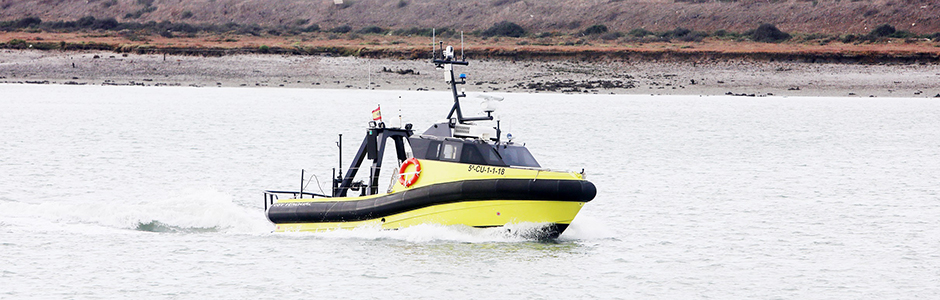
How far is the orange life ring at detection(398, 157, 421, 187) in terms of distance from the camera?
50.5 ft

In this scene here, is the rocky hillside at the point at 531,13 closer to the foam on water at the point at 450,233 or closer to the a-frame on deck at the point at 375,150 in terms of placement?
the a-frame on deck at the point at 375,150

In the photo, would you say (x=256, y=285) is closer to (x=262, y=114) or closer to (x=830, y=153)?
(x=830, y=153)

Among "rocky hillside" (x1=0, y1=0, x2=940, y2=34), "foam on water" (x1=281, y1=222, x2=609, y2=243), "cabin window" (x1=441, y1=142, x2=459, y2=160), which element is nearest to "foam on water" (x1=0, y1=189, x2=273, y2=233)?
"foam on water" (x1=281, y1=222, x2=609, y2=243)

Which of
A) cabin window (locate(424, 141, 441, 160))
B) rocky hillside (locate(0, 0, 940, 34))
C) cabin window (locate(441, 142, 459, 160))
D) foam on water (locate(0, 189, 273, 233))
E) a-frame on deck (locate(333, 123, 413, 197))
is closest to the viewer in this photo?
cabin window (locate(441, 142, 459, 160))

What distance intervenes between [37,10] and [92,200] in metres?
94.9

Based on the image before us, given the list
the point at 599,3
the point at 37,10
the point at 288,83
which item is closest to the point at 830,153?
the point at 288,83

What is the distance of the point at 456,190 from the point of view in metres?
14.8

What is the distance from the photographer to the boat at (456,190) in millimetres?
14562

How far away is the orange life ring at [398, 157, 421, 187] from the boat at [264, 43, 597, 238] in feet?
0.05

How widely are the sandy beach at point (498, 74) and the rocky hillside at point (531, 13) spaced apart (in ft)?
81.7

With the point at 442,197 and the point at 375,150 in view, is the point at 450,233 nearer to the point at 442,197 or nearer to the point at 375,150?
the point at 442,197

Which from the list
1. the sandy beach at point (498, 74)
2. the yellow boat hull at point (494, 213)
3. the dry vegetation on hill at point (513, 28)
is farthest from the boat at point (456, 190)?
the dry vegetation on hill at point (513, 28)

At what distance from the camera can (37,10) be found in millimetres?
106062

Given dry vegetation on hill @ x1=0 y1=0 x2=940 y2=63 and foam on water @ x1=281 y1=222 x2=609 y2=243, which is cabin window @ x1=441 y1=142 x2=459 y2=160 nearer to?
foam on water @ x1=281 y1=222 x2=609 y2=243
